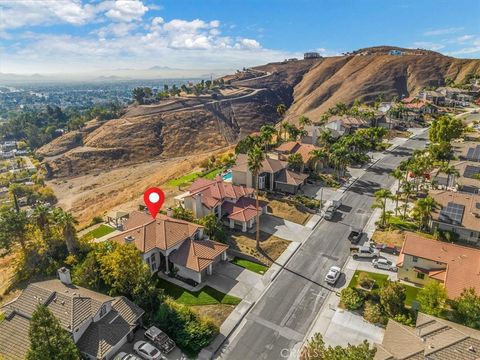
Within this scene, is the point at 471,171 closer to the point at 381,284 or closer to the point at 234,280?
the point at 381,284

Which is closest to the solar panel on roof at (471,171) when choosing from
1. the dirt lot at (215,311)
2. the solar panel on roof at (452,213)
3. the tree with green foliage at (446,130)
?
the tree with green foliage at (446,130)

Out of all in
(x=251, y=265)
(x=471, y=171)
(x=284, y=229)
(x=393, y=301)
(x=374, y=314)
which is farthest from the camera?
(x=471, y=171)

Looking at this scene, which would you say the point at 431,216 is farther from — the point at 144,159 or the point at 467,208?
the point at 144,159

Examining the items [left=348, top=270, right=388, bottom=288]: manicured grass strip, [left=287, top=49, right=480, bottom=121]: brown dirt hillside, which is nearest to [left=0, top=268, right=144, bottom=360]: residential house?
[left=348, top=270, right=388, bottom=288]: manicured grass strip

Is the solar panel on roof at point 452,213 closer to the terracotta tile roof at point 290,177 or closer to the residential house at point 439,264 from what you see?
the residential house at point 439,264

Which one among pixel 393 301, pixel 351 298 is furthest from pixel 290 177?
pixel 393 301

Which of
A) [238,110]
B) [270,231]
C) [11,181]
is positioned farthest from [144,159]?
[270,231]

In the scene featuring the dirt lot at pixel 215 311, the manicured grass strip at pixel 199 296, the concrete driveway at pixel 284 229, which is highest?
the concrete driveway at pixel 284 229
